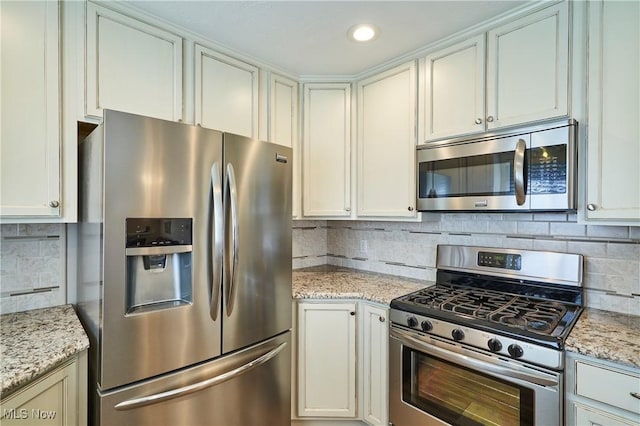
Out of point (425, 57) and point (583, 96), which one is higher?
point (425, 57)

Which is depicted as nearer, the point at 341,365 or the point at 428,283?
the point at 341,365

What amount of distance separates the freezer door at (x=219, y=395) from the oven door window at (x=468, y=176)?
125 centimetres

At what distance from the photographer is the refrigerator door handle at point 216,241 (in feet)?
4.82

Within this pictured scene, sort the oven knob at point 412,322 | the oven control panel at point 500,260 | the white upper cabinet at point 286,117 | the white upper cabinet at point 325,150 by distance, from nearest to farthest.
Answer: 1. the oven knob at point 412,322
2. the oven control panel at point 500,260
3. the white upper cabinet at point 286,117
4. the white upper cabinet at point 325,150

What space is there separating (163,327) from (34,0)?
4.89 ft

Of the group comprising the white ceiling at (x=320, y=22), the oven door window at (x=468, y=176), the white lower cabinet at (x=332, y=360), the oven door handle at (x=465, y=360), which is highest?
the white ceiling at (x=320, y=22)

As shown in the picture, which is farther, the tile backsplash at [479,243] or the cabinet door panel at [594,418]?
the tile backsplash at [479,243]

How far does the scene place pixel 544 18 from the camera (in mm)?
1555

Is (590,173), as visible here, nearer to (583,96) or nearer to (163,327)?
(583,96)

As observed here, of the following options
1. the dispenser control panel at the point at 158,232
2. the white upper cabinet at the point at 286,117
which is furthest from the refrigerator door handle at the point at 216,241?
the white upper cabinet at the point at 286,117

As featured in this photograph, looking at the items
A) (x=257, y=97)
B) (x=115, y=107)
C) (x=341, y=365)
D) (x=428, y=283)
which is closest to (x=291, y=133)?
(x=257, y=97)

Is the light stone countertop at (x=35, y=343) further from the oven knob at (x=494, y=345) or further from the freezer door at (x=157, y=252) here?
the oven knob at (x=494, y=345)

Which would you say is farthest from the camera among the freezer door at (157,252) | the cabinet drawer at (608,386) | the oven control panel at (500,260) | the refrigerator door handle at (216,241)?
the oven control panel at (500,260)

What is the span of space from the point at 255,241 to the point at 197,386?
0.71 meters
